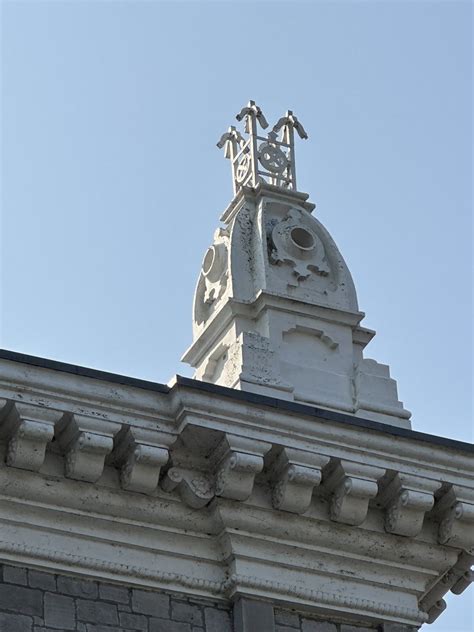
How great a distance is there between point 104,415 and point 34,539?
1.03 meters

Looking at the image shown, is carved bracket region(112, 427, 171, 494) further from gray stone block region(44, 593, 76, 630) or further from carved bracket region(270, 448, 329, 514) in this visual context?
gray stone block region(44, 593, 76, 630)

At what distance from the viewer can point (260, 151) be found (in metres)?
17.2

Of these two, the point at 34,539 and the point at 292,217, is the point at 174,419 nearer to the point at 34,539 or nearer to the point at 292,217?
the point at 34,539

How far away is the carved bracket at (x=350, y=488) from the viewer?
1437 cm

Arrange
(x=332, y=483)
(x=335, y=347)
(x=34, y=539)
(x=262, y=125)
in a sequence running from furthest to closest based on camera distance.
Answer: (x=262, y=125), (x=335, y=347), (x=332, y=483), (x=34, y=539)

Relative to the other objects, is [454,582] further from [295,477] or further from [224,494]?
[224,494]

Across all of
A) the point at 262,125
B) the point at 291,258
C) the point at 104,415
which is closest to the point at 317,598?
the point at 104,415

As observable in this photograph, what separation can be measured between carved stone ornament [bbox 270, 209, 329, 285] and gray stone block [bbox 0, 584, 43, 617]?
412cm

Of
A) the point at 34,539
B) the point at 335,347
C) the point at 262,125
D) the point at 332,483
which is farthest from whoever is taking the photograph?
the point at 262,125

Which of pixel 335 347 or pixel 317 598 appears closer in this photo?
pixel 317 598

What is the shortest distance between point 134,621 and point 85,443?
131 centimetres

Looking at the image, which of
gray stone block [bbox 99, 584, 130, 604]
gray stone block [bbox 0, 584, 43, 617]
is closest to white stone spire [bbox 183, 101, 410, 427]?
gray stone block [bbox 99, 584, 130, 604]

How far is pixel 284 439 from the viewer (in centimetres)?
1421

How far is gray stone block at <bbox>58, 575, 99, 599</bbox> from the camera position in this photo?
1345 cm
